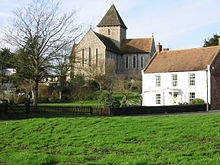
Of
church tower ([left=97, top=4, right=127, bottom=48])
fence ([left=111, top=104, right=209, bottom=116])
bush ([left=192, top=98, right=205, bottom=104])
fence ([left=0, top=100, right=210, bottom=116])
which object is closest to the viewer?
fence ([left=0, top=100, right=210, bottom=116])

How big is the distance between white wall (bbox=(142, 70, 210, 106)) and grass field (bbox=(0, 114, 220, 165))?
78.0 feet

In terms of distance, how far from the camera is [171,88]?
40031mm

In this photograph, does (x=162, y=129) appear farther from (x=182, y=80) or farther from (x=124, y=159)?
(x=182, y=80)

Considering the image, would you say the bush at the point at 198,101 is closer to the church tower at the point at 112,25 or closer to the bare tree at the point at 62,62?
the bare tree at the point at 62,62

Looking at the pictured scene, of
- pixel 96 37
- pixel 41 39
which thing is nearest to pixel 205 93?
pixel 41 39

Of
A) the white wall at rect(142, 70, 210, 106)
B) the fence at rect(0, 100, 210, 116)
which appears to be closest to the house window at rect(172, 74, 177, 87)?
the white wall at rect(142, 70, 210, 106)

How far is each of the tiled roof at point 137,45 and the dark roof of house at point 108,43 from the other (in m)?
2.98

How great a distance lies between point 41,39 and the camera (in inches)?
1192

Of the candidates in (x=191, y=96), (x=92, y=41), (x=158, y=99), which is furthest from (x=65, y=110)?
(x=92, y=41)

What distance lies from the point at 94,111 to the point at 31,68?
8.22m

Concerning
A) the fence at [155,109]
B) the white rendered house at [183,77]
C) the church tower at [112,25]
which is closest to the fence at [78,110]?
the fence at [155,109]

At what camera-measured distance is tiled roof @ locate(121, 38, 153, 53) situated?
86625mm

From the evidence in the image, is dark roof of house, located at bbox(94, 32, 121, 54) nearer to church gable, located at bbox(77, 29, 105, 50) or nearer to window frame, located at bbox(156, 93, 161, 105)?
church gable, located at bbox(77, 29, 105, 50)

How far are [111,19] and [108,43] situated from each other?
9.00m
